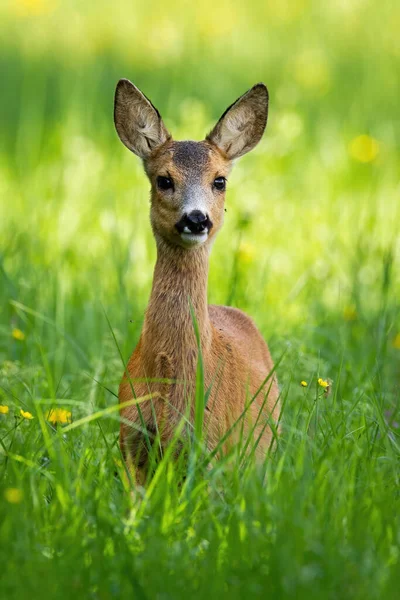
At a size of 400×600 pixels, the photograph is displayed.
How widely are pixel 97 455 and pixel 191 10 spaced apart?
8.18 metres

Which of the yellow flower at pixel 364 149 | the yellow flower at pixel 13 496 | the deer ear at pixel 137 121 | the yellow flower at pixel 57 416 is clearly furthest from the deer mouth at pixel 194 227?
the yellow flower at pixel 364 149

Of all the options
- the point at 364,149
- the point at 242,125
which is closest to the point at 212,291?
the point at 242,125

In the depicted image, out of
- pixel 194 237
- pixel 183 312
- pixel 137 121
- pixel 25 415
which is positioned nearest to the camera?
pixel 25 415

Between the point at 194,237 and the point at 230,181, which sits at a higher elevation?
the point at 194,237

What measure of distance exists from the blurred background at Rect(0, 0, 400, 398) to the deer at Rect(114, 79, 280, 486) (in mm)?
331

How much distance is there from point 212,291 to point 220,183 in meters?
1.75

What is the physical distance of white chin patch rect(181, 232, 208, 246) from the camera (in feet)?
12.4

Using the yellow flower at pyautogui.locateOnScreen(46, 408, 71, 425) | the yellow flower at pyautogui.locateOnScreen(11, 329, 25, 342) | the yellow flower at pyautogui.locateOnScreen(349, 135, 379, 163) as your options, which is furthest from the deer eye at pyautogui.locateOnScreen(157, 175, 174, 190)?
the yellow flower at pyautogui.locateOnScreen(349, 135, 379, 163)

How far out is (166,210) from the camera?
3934 millimetres

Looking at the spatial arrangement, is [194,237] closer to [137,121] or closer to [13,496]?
[137,121]

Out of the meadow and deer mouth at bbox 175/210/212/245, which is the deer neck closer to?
deer mouth at bbox 175/210/212/245

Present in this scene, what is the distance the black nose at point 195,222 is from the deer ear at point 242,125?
611 mm

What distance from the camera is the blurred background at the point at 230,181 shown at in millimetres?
5289

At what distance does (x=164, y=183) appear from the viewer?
401 centimetres
